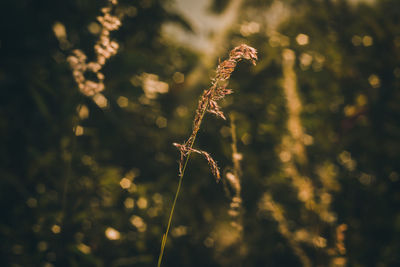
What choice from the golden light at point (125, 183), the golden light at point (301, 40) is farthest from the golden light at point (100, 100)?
the golden light at point (301, 40)

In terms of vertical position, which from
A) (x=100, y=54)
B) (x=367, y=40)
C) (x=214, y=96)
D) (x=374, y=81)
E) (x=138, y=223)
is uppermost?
(x=367, y=40)

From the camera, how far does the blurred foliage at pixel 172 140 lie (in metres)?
1.47

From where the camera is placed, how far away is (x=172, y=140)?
7.30 ft

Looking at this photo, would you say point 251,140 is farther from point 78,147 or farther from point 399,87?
point 78,147

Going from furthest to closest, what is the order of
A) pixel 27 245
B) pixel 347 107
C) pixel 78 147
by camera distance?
1. pixel 347 107
2. pixel 78 147
3. pixel 27 245

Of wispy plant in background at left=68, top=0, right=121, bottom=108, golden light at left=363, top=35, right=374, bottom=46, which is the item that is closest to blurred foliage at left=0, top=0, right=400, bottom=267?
golden light at left=363, top=35, right=374, bottom=46

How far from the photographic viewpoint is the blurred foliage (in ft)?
4.82

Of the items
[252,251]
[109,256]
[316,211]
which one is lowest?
[109,256]

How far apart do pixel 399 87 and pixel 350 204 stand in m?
1.02

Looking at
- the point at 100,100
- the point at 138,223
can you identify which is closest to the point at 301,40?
the point at 100,100

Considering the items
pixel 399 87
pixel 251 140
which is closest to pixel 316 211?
pixel 251 140

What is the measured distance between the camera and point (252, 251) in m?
1.87

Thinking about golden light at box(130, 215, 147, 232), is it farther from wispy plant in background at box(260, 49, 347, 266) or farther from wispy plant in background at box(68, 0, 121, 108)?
wispy plant in background at box(68, 0, 121, 108)

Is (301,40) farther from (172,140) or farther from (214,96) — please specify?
(214,96)
